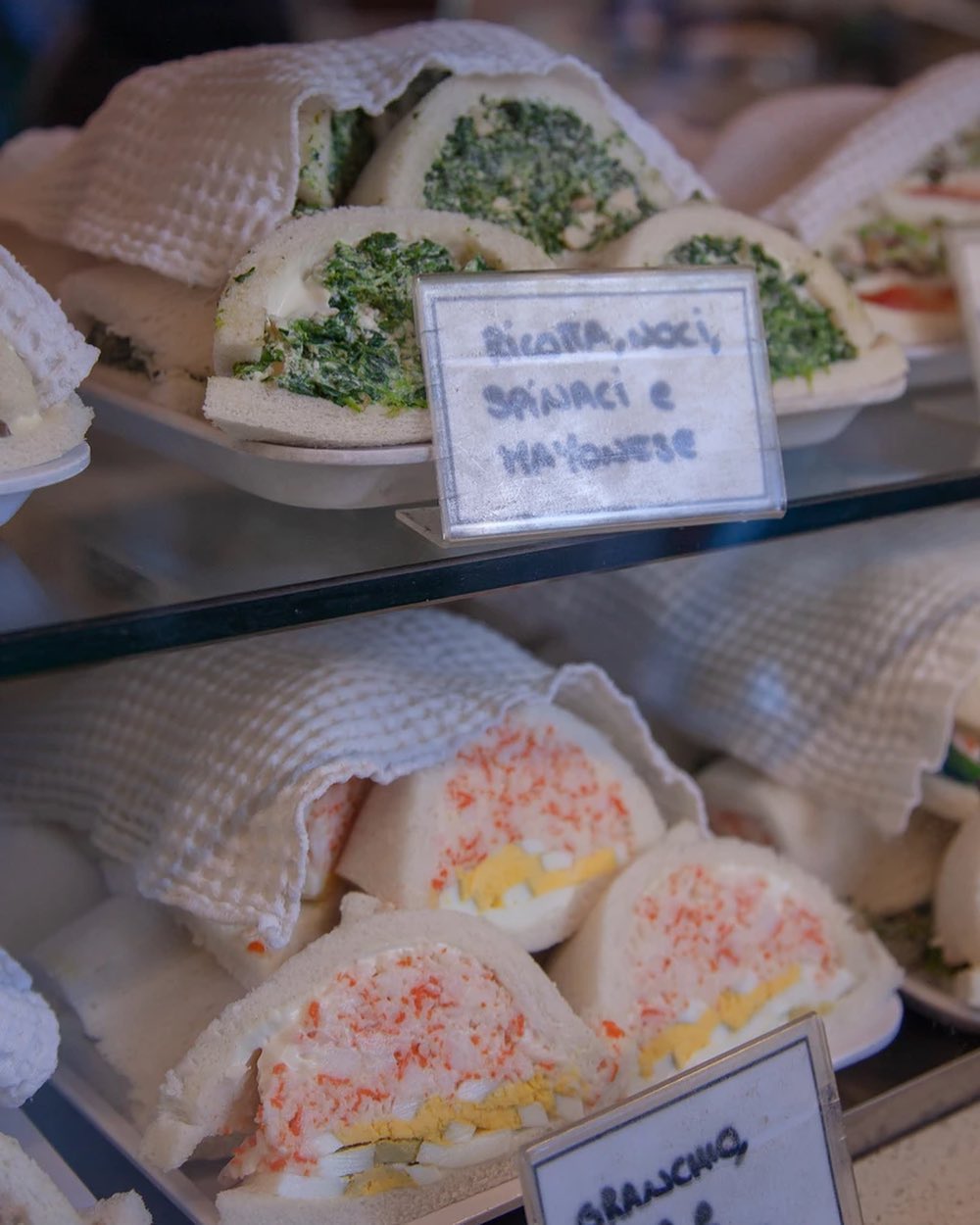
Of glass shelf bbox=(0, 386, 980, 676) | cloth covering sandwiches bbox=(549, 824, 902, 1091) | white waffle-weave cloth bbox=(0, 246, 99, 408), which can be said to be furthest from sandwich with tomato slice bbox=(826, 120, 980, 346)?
white waffle-weave cloth bbox=(0, 246, 99, 408)

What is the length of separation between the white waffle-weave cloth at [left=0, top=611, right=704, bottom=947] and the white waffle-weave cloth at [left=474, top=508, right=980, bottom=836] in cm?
16

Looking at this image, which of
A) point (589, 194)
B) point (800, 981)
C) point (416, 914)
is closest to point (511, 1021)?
point (416, 914)

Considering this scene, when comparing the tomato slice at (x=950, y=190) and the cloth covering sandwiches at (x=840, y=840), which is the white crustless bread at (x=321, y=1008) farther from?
the tomato slice at (x=950, y=190)

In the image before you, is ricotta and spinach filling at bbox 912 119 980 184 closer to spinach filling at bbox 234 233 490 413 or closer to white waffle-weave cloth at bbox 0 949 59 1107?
spinach filling at bbox 234 233 490 413

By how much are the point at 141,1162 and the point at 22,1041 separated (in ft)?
0.42

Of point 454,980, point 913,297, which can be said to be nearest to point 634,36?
point 913,297

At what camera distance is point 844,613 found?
1.14 meters

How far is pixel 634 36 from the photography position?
1961mm

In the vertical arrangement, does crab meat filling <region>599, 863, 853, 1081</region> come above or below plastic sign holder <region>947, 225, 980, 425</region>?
below

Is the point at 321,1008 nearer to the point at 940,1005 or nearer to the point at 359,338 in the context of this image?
the point at 359,338

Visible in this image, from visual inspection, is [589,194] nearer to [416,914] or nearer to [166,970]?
[416,914]

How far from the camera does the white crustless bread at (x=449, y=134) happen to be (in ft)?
3.07

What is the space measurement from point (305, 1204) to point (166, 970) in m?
0.21

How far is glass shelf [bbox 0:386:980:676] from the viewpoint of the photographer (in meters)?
0.68
